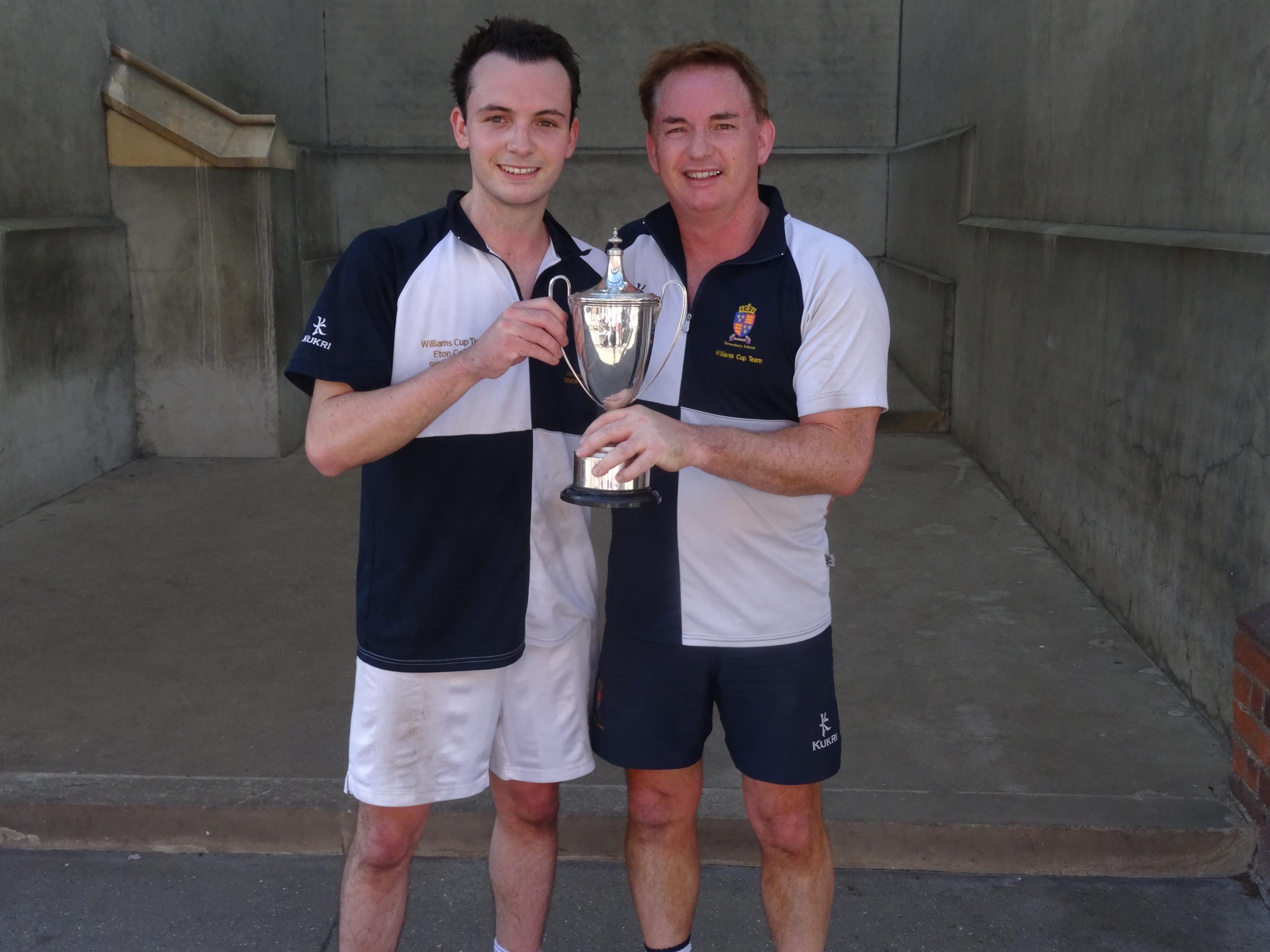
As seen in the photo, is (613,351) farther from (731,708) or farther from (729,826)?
(729,826)

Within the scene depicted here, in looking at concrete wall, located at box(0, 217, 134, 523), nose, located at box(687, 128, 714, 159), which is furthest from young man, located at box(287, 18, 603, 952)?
concrete wall, located at box(0, 217, 134, 523)

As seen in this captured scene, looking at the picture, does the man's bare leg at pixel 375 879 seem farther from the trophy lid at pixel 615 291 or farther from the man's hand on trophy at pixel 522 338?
the trophy lid at pixel 615 291

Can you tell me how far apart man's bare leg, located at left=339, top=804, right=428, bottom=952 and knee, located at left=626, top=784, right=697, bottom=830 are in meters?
0.47

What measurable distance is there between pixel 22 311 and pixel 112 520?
3.98ft

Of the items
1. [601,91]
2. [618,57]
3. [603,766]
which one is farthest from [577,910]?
[618,57]

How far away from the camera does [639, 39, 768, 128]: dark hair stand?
2.62 metres

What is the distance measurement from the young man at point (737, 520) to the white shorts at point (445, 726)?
13 cm

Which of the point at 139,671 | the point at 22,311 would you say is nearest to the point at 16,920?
the point at 139,671

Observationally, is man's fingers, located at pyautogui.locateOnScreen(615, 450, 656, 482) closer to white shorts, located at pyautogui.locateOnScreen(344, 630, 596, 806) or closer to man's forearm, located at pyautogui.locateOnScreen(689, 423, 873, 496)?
man's forearm, located at pyautogui.locateOnScreen(689, 423, 873, 496)

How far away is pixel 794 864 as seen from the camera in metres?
2.73

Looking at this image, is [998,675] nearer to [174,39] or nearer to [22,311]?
[22,311]

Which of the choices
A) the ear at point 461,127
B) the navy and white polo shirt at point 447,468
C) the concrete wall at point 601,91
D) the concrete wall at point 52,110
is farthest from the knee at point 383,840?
the concrete wall at point 601,91

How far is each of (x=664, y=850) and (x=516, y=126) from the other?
1572 millimetres

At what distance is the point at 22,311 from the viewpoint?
6695mm
